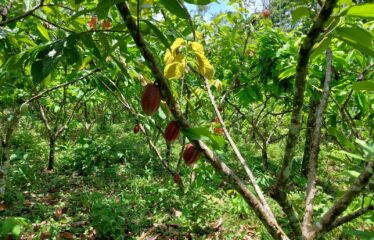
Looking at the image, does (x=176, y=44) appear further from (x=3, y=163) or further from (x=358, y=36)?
(x=3, y=163)

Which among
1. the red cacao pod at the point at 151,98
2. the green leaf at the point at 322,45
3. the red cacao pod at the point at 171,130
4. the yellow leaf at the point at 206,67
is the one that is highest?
the yellow leaf at the point at 206,67

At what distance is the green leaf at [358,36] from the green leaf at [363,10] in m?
0.05

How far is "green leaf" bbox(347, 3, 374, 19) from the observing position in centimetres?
43

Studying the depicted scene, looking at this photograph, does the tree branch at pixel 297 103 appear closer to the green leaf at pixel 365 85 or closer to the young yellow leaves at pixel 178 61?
the green leaf at pixel 365 85

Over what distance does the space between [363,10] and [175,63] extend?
0.42 meters

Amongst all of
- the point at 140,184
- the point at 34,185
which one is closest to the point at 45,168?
the point at 34,185

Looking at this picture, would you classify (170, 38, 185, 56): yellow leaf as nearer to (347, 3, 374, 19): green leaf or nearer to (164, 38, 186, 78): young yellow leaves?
(164, 38, 186, 78): young yellow leaves

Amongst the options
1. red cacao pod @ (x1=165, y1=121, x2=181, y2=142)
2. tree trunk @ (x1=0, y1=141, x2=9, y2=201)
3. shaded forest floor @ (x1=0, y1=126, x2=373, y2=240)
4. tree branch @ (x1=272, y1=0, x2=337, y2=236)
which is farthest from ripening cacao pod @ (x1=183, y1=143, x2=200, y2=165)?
tree trunk @ (x1=0, y1=141, x2=9, y2=201)

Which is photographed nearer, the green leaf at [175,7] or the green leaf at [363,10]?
the green leaf at [363,10]

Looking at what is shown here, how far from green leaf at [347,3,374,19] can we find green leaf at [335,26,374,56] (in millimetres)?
47

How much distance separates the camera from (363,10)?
43 cm

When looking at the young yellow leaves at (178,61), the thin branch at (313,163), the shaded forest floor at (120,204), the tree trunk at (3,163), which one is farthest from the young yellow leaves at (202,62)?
the tree trunk at (3,163)

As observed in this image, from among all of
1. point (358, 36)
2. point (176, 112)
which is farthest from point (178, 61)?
point (358, 36)

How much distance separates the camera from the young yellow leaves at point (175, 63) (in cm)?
76
